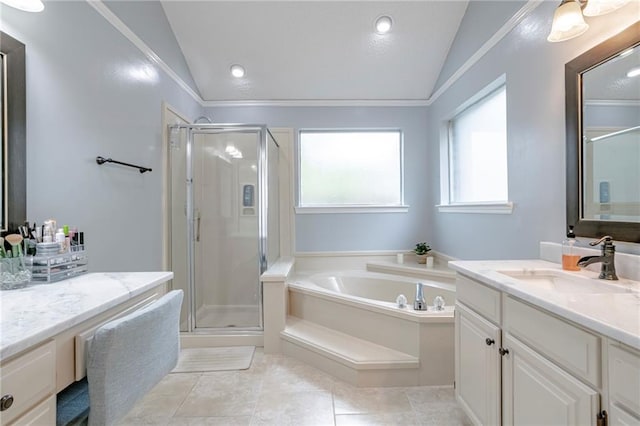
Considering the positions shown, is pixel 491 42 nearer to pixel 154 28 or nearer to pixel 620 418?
pixel 620 418

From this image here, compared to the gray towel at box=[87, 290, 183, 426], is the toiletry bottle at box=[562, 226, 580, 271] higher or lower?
higher

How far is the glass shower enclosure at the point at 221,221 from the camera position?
271 centimetres

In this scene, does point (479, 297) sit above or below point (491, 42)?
below

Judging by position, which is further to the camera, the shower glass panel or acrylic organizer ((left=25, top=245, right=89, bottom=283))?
the shower glass panel

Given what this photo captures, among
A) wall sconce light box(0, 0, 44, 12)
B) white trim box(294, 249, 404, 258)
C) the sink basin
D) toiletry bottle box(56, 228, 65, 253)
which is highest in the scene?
wall sconce light box(0, 0, 44, 12)

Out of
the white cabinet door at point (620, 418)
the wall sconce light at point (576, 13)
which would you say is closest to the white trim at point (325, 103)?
the wall sconce light at point (576, 13)

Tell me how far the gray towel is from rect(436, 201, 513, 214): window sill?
211 cm

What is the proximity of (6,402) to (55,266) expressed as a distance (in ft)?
2.37

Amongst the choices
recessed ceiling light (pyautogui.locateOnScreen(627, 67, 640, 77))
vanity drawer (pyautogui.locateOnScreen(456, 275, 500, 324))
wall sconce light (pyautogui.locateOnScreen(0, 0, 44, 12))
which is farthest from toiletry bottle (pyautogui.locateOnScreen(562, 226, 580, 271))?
wall sconce light (pyautogui.locateOnScreen(0, 0, 44, 12))

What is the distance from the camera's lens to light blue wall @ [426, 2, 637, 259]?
1.59m

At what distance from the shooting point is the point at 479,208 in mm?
2418

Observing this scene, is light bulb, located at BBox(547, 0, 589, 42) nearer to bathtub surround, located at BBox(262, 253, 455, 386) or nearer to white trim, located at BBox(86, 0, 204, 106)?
bathtub surround, located at BBox(262, 253, 455, 386)

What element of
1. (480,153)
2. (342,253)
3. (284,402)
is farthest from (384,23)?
(284,402)

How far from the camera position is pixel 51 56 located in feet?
4.75
